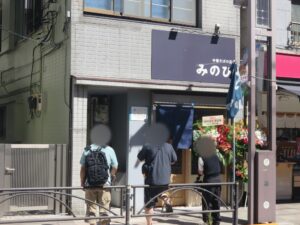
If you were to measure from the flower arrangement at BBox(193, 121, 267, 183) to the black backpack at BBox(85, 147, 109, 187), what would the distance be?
3.22 meters

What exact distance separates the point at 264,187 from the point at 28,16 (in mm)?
7910

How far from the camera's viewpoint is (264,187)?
10.3 meters

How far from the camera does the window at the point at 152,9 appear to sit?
1170cm

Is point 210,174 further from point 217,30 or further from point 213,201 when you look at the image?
point 217,30

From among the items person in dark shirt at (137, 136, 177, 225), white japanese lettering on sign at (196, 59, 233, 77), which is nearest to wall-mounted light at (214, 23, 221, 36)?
white japanese lettering on sign at (196, 59, 233, 77)

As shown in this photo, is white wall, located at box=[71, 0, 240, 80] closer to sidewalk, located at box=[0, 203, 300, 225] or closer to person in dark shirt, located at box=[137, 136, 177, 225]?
person in dark shirt, located at box=[137, 136, 177, 225]

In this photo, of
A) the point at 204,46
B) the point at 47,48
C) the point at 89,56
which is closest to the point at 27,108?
the point at 47,48

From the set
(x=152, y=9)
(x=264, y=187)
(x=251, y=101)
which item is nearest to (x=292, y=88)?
(x=251, y=101)

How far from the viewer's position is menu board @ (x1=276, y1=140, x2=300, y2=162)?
14.2m

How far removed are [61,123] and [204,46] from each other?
3788 millimetres

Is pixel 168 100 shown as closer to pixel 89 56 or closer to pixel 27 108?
pixel 89 56

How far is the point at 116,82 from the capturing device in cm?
1136

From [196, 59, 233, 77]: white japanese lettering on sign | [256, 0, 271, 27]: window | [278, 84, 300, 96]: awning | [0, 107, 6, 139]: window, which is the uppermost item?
[256, 0, 271, 27]: window

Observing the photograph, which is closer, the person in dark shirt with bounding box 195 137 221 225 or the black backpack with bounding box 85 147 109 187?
the black backpack with bounding box 85 147 109 187
